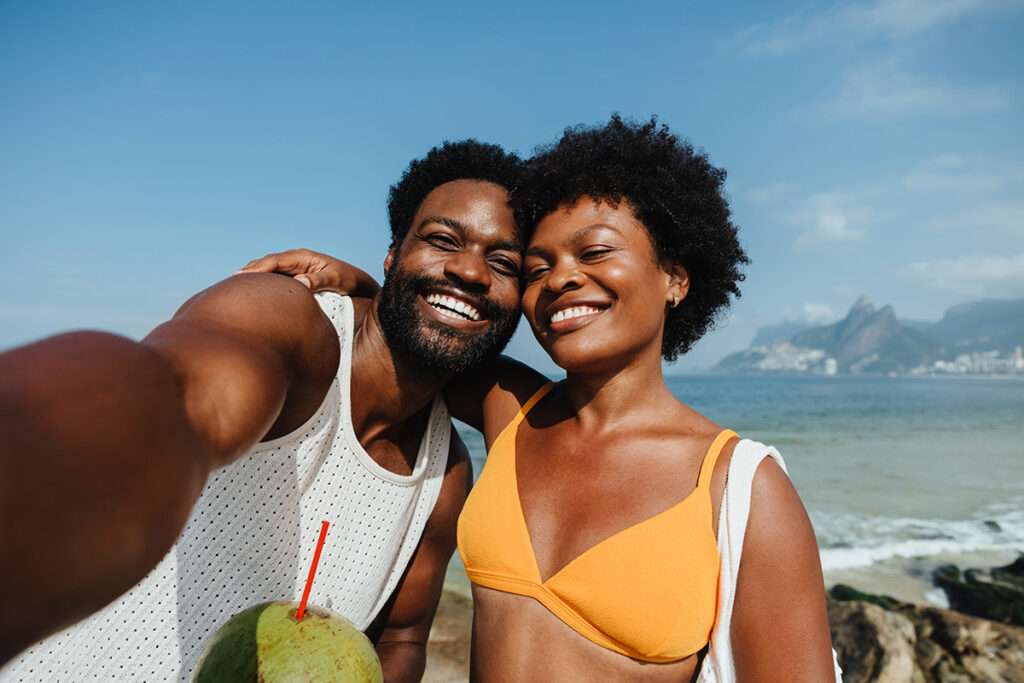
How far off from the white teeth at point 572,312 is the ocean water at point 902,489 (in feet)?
29.2

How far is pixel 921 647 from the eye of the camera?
6.84m

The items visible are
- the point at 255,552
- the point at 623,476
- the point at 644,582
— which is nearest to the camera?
the point at 644,582

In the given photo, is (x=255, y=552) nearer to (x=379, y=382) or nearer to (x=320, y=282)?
(x=379, y=382)

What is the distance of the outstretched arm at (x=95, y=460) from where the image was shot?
0.82 metres

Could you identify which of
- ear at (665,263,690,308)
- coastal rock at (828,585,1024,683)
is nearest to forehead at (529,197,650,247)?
ear at (665,263,690,308)

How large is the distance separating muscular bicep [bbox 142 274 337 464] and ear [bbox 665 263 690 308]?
128 cm

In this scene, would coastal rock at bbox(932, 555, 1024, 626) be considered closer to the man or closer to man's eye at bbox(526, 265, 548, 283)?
the man

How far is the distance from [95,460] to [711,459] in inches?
70.8

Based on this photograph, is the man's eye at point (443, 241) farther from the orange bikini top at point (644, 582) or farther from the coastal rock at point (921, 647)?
the coastal rock at point (921, 647)

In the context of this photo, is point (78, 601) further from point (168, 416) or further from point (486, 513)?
point (486, 513)

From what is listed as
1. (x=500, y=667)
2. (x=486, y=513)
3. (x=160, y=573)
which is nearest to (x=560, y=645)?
(x=500, y=667)

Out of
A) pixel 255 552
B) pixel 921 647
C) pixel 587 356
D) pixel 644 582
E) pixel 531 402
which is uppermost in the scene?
pixel 587 356

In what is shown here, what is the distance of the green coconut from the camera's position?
177cm

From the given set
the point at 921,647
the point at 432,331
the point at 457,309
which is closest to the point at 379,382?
the point at 432,331
